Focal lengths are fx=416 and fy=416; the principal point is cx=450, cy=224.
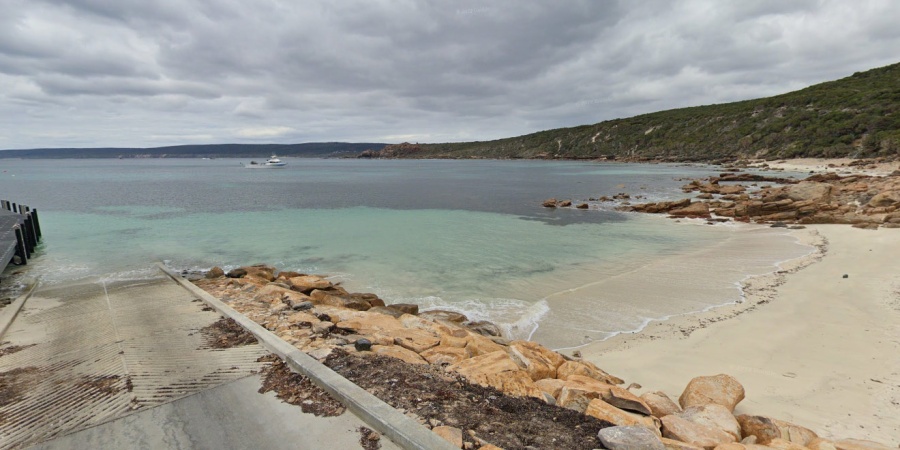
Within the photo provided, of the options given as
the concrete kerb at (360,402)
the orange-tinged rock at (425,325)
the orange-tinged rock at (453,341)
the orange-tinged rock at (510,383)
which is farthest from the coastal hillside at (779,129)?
the concrete kerb at (360,402)

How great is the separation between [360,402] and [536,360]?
138 inches

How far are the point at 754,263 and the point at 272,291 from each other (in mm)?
17661

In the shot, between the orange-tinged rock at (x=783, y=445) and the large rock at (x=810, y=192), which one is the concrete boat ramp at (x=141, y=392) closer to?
the orange-tinged rock at (x=783, y=445)

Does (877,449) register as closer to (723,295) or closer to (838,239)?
(723,295)

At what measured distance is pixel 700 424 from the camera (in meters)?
5.18

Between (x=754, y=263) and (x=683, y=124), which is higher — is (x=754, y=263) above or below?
below

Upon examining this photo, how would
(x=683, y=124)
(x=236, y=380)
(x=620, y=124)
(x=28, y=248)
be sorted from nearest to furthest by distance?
1. (x=236, y=380)
2. (x=28, y=248)
3. (x=683, y=124)
4. (x=620, y=124)

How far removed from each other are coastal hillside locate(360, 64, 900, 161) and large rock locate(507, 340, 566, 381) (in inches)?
3324

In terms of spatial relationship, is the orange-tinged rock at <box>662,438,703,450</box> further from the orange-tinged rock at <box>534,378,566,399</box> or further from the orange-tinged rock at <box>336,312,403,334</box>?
the orange-tinged rock at <box>336,312,403,334</box>

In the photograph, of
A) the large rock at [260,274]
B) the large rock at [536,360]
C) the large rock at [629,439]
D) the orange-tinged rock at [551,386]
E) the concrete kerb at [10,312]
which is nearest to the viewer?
the large rock at [629,439]

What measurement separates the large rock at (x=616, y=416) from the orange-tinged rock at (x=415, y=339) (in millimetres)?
3300

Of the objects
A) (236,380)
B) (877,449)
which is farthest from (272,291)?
(877,449)

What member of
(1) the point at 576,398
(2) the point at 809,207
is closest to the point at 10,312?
(1) the point at 576,398

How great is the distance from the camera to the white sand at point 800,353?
21.7 ft
